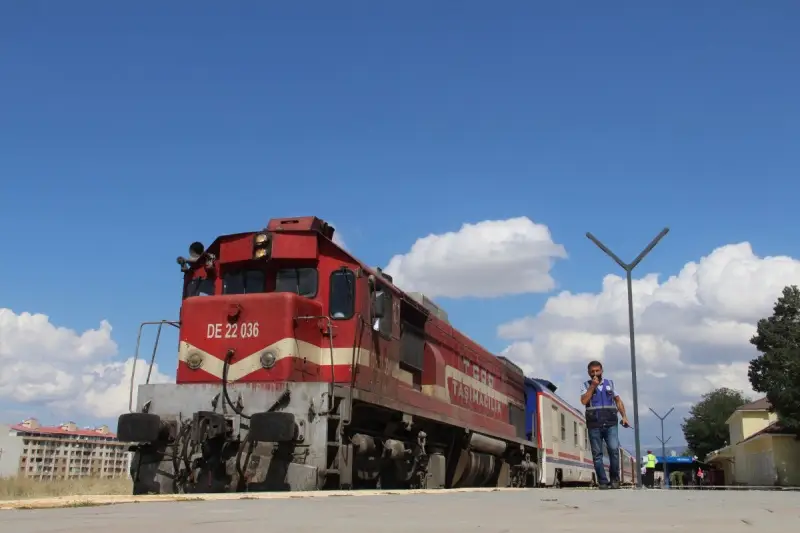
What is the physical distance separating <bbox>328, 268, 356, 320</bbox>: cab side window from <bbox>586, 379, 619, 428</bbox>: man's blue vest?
3.77 m

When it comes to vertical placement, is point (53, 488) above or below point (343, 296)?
below

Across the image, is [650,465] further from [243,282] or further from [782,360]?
[243,282]

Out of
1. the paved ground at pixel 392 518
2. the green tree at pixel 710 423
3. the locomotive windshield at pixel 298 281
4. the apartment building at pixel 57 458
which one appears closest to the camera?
the paved ground at pixel 392 518

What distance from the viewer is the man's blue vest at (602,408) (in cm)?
1080

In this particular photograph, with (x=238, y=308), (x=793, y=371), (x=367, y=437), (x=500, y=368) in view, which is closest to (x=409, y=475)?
(x=367, y=437)

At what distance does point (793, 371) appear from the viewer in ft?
120

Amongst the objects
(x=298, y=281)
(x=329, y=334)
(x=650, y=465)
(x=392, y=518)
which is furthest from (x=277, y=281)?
(x=650, y=465)

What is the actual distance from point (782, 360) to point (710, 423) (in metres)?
59.2

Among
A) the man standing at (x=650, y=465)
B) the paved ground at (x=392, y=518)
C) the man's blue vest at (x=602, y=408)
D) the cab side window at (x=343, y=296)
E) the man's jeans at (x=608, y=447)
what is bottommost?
the man standing at (x=650, y=465)

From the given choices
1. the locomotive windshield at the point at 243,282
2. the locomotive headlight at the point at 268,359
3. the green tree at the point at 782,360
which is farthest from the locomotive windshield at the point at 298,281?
the green tree at the point at 782,360

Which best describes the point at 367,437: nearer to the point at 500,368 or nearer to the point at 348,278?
the point at 348,278

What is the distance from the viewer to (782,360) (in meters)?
40.4

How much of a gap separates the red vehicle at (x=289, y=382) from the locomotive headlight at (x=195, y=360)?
21 millimetres

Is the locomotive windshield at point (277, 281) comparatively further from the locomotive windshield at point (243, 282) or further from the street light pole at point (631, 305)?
the street light pole at point (631, 305)
